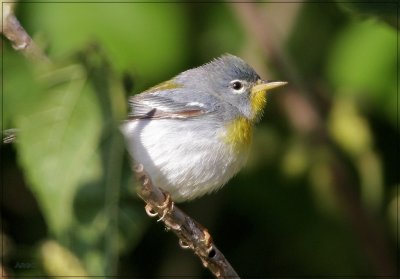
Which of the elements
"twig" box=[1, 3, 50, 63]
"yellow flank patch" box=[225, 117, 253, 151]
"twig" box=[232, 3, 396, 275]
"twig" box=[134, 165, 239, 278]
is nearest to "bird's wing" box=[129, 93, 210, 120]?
"yellow flank patch" box=[225, 117, 253, 151]

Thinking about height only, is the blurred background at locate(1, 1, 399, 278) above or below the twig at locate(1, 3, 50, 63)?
below

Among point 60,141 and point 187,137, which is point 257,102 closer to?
point 187,137

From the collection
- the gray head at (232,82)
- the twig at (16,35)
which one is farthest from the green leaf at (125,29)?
the twig at (16,35)

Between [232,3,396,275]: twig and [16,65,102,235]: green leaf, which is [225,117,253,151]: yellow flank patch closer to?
[232,3,396,275]: twig

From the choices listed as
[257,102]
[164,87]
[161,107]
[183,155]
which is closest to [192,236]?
[183,155]

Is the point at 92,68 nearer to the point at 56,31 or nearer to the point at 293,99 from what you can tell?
the point at 56,31

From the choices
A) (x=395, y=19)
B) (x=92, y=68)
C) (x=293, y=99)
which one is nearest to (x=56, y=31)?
(x=293, y=99)

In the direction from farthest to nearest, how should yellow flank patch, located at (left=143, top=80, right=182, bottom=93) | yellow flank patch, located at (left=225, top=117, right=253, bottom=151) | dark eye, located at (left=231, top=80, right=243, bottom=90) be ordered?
1. dark eye, located at (left=231, top=80, right=243, bottom=90)
2. yellow flank patch, located at (left=143, top=80, right=182, bottom=93)
3. yellow flank patch, located at (left=225, top=117, right=253, bottom=151)
